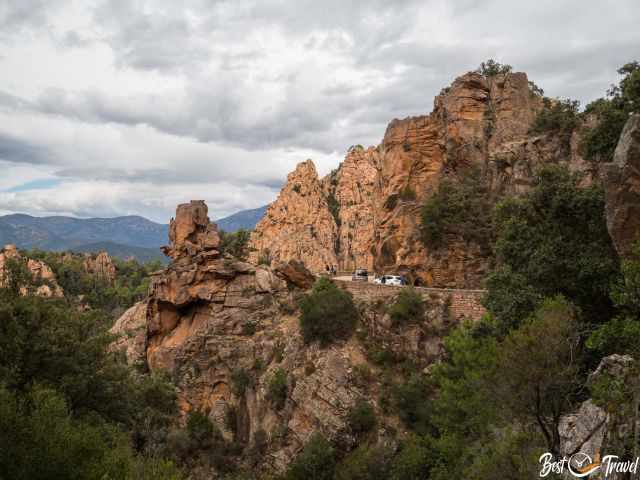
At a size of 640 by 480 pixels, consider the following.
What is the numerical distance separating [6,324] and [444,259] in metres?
24.4

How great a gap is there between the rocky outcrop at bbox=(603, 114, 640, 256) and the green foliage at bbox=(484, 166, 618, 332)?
7.52 feet

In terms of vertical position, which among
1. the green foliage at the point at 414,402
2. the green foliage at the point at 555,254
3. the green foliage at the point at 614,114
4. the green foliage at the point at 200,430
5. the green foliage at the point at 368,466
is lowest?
the green foliage at the point at 200,430

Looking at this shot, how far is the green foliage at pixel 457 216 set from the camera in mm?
29797

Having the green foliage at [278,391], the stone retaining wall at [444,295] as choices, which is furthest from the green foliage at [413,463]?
the green foliage at [278,391]

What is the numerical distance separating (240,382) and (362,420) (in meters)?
10.7

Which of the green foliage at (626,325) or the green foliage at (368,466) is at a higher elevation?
the green foliage at (626,325)

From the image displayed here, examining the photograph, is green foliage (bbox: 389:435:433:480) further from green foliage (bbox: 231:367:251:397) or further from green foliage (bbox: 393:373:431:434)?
green foliage (bbox: 231:367:251:397)

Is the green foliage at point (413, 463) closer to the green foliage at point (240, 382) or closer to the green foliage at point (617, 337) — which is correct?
the green foliage at point (617, 337)

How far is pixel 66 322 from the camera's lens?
17078 millimetres

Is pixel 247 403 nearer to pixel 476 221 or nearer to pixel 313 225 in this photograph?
pixel 476 221

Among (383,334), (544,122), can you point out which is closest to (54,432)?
(383,334)

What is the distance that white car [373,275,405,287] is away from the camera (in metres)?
30.9

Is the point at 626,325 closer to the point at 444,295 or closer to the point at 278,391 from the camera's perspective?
the point at 444,295

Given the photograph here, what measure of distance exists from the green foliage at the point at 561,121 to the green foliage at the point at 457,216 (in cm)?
529
